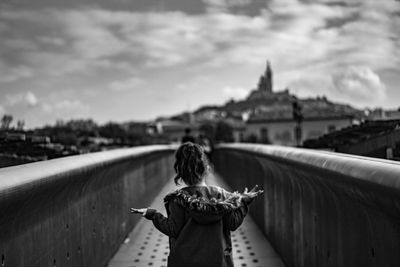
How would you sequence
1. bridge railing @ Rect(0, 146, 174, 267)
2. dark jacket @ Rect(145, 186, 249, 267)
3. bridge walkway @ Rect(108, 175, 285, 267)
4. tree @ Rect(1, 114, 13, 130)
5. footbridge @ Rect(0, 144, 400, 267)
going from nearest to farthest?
footbridge @ Rect(0, 144, 400, 267)
bridge railing @ Rect(0, 146, 174, 267)
dark jacket @ Rect(145, 186, 249, 267)
tree @ Rect(1, 114, 13, 130)
bridge walkway @ Rect(108, 175, 285, 267)

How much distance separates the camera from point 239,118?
151m

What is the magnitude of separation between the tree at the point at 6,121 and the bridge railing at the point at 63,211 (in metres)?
0.69

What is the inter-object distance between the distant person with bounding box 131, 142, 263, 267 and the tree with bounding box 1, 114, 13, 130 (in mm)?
1796

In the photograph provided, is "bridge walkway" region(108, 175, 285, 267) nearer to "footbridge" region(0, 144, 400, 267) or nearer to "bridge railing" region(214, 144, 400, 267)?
"footbridge" region(0, 144, 400, 267)

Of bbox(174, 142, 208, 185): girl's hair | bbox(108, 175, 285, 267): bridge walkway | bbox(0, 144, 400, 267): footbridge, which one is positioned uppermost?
bbox(174, 142, 208, 185): girl's hair

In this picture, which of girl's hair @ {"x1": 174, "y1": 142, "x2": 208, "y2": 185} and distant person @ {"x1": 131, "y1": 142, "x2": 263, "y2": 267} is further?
girl's hair @ {"x1": 174, "y1": 142, "x2": 208, "y2": 185}

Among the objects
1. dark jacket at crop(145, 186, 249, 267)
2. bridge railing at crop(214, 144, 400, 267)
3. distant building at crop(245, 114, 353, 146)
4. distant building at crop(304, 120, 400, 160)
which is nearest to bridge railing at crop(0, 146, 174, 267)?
dark jacket at crop(145, 186, 249, 267)

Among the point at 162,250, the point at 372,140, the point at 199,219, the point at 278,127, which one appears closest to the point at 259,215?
the point at 162,250

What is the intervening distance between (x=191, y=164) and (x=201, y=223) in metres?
Result: 0.34

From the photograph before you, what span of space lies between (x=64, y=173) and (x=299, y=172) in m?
1.75

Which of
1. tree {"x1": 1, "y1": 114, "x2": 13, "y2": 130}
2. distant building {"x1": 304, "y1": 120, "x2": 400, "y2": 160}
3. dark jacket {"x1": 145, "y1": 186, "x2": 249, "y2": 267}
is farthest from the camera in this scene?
tree {"x1": 1, "y1": 114, "x2": 13, "y2": 130}

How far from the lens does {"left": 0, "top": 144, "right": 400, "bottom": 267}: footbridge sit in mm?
1977

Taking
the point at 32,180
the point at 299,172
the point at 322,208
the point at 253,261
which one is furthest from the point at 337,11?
the point at 32,180

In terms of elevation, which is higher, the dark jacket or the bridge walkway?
the dark jacket
